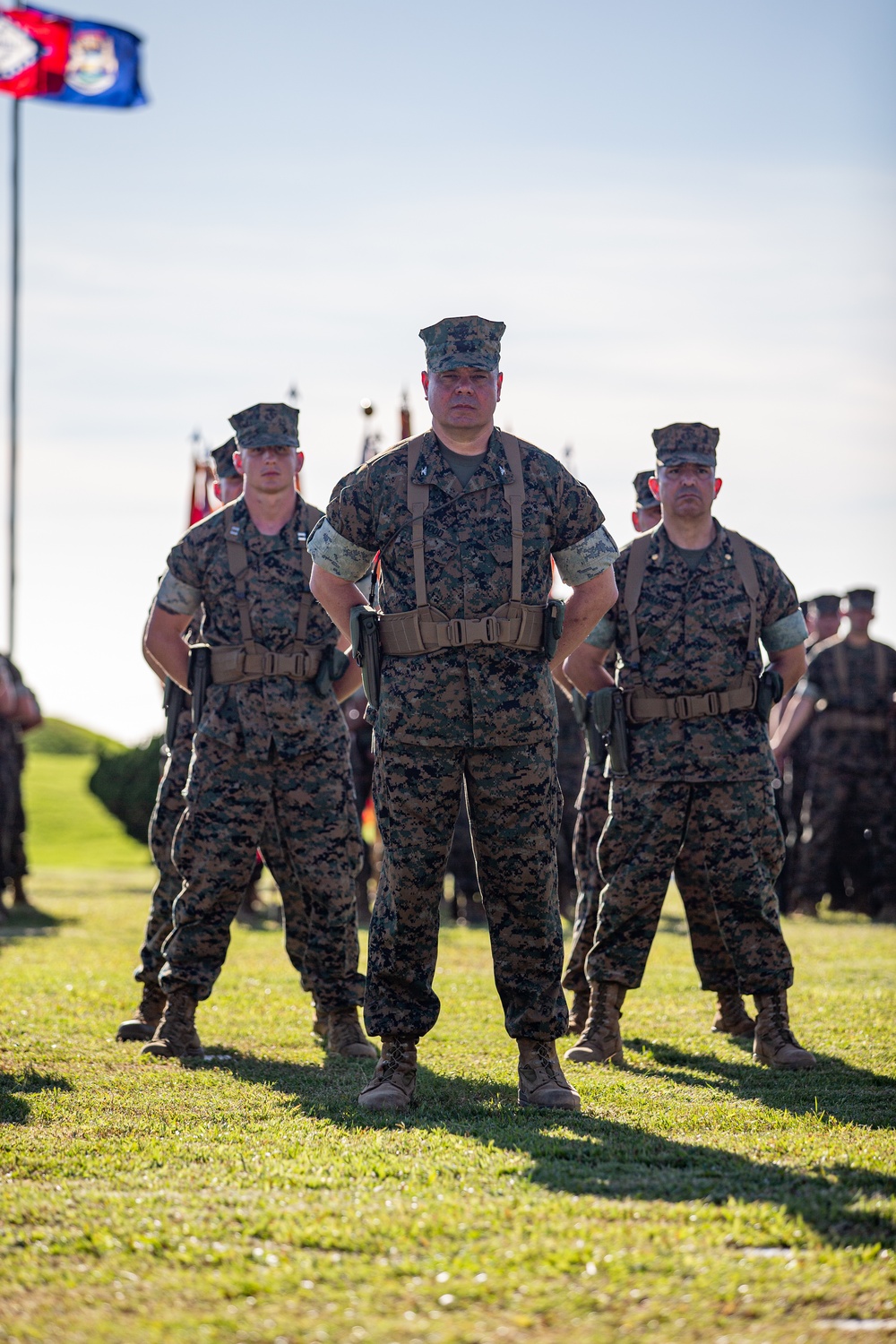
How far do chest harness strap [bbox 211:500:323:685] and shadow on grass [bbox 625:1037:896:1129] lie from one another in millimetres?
2161

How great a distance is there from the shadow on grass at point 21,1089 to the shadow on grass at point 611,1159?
0.81 m

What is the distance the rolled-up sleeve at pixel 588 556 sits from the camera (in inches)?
216

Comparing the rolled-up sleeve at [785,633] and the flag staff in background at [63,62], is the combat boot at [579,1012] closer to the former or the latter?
the rolled-up sleeve at [785,633]

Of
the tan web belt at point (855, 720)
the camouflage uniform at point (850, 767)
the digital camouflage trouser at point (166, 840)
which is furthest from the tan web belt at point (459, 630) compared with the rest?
the tan web belt at point (855, 720)

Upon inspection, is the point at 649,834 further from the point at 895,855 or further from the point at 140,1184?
the point at 895,855

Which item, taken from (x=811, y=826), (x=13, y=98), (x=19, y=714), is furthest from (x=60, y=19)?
(x=811, y=826)

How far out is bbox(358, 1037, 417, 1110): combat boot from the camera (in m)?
5.37

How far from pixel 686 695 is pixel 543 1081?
1785 mm

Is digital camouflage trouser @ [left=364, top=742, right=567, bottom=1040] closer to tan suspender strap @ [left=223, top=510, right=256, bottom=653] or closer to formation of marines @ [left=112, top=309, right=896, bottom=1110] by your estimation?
formation of marines @ [left=112, top=309, right=896, bottom=1110]

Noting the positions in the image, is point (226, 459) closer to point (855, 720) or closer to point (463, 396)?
point (463, 396)

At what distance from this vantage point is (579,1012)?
7.41m

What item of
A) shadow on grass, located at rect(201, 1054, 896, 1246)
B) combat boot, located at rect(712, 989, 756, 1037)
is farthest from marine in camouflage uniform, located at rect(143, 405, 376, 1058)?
combat boot, located at rect(712, 989, 756, 1037)

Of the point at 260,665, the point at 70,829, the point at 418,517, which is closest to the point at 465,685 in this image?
the point at 418,517

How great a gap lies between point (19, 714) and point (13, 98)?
14472 millimetres
